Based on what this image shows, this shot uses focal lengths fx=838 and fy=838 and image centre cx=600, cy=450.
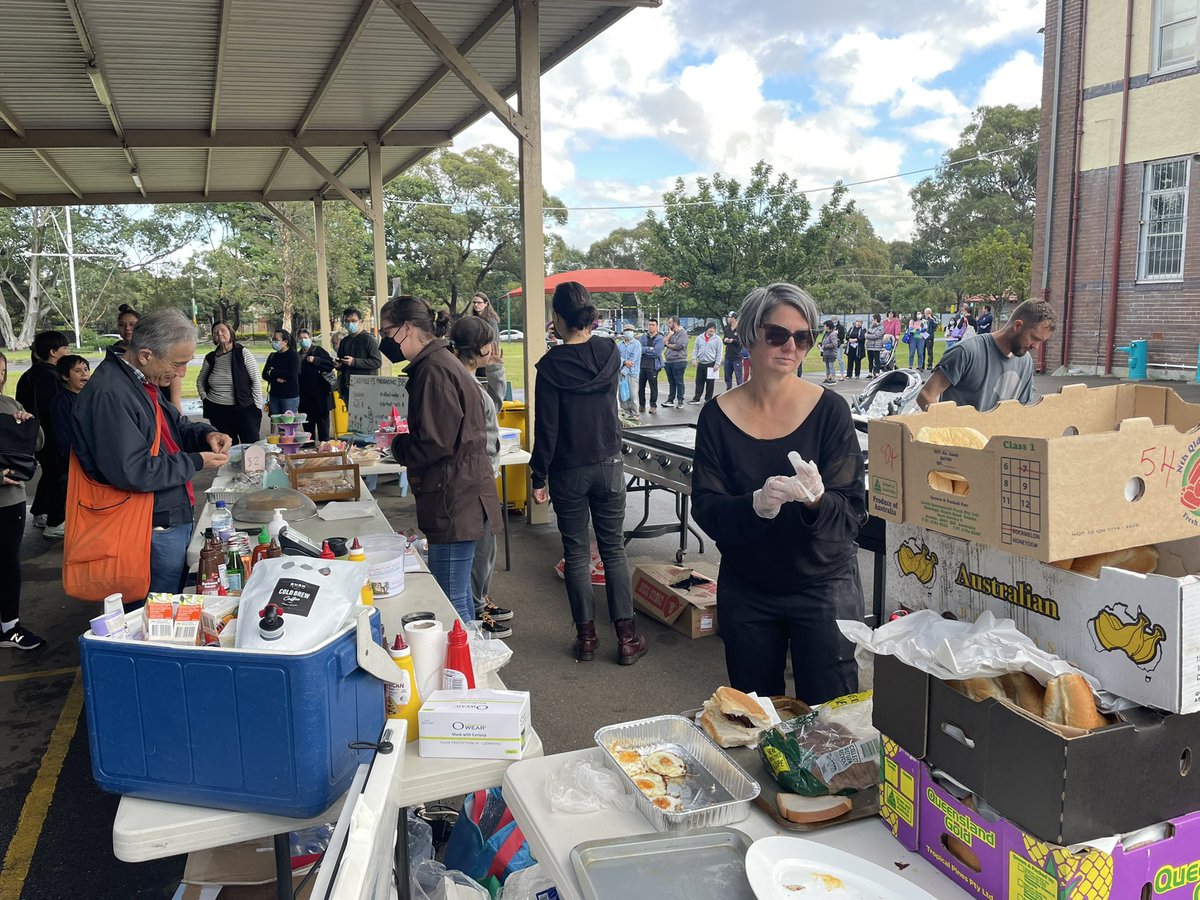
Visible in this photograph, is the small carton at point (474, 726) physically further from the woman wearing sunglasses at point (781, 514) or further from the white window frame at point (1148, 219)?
the white window frame at point (1148, 219)

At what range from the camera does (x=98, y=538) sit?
3051 mm

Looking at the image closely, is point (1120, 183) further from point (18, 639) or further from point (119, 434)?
point (18, 639)

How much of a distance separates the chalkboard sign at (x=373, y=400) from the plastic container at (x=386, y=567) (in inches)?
131

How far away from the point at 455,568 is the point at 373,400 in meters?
2.91

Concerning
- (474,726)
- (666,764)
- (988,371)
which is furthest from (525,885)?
(988,371)

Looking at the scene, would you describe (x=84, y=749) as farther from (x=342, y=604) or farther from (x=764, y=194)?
(x=764, y=194)

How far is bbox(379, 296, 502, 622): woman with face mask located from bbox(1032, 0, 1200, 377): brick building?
646 inches

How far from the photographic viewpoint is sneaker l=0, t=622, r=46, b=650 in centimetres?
478

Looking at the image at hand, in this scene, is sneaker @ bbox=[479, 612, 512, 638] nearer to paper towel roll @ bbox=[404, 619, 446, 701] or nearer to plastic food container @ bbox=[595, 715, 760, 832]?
paper towel roll @ bbox=[404, 619, 446, 701]

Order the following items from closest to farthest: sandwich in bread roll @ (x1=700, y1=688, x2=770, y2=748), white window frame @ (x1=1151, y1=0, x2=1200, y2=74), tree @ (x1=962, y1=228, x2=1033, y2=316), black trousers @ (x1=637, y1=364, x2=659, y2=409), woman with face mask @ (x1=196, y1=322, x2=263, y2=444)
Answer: sandwich in bread roll @ (x1=700, y1=688, x2=770, y2=748) < woman with face mask @ (x1=196, y1=322, x2=263, y2=444) < white window frame @ (x1=1151, y1=0, x2=1200, y2=74) < black trousers @ (x1=637, y1=364, x2=659, y2=409) < tree @ (x1=962, y1=228, x2=1033, y2=316)

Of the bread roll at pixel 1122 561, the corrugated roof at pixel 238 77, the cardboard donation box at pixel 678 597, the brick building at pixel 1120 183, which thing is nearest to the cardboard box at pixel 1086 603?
the bread roll at pixel 1122 561

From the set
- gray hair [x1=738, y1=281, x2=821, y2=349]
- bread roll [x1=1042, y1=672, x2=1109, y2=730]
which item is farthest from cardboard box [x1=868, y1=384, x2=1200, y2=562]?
gray hair [x1=738, y1=281, x2=821, y2=349]

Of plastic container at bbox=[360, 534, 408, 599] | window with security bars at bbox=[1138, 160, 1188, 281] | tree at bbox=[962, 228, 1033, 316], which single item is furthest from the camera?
tree at bbox=[962, 228, 1033, 316]

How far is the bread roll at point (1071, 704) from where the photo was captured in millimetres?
1187
